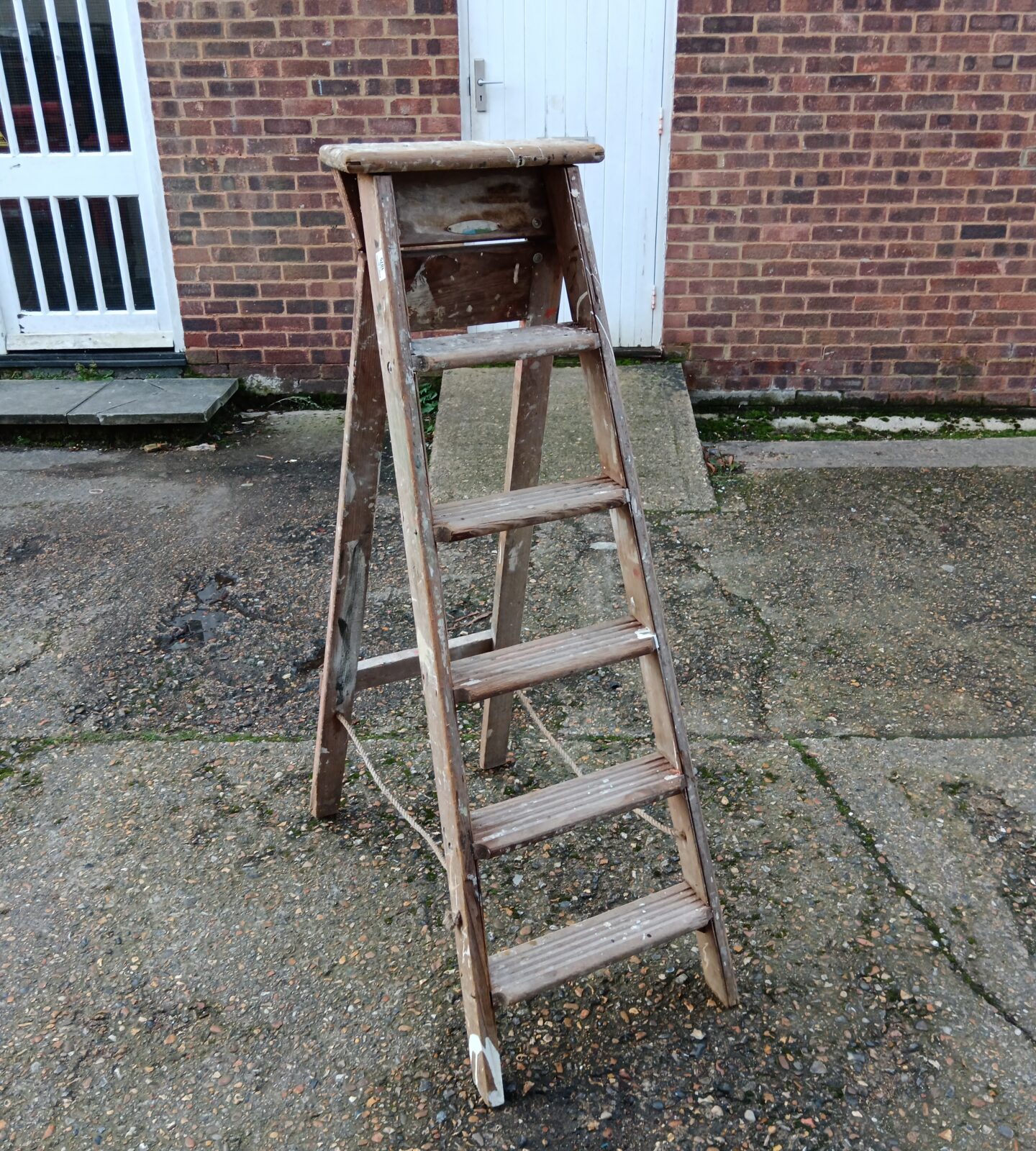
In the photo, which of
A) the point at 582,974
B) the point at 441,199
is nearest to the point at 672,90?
the point at 441,199

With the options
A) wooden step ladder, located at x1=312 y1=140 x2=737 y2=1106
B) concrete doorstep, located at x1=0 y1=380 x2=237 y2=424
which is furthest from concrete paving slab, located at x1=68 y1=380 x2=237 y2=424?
wooden step ladder, located at x1=312 y1=140 x2=737 y2=1106

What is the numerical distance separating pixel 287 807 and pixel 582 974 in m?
1.12

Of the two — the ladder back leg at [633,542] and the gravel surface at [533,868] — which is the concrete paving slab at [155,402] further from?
the ladder back leg at [633,542]

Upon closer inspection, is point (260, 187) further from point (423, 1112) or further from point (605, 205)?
point (423, 1112)

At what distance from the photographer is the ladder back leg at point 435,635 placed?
1.82 metres

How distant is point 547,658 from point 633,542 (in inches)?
11.7

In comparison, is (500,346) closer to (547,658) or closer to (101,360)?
(547,658)

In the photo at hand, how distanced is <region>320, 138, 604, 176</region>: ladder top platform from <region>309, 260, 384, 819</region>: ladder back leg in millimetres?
293

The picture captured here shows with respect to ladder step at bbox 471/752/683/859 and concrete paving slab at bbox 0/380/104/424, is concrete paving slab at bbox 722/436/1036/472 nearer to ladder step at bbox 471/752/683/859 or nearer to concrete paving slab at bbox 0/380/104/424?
ladder step at bbox 471/752/683/859

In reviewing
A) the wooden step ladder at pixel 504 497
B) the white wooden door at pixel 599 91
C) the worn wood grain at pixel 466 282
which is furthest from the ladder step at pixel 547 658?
the white wooden door at pixel 599 91

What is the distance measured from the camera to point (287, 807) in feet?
8.80

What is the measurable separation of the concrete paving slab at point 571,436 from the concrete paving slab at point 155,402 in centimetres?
128

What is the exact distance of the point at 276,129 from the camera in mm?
5219

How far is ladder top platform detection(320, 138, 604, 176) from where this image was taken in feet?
5.83
